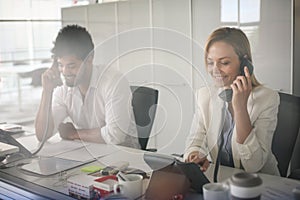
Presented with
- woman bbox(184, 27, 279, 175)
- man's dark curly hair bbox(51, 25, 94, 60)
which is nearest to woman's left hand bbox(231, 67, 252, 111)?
woman bbox(184, 27, 279, 175)

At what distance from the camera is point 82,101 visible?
1737mm

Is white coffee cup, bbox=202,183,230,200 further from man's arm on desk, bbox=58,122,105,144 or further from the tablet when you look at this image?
man's arm on desk, bbox=58,122,105,144

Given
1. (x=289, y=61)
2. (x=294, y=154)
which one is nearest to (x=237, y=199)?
(x=294, y=154)

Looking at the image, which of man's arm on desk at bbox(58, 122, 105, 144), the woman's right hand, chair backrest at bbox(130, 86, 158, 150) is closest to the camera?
the woman's right hand

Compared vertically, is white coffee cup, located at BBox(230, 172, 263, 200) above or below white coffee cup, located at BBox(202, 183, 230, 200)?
above

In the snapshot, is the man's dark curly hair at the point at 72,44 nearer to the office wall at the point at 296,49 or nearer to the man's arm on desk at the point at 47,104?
the man's arm on desk at the point at 47,104

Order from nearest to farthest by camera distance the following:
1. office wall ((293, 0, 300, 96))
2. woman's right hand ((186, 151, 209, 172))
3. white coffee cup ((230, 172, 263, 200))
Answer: white coffee cup ((230, 172, 263, 200)) < woman's right hand ((186, 151, 209, 172)) < office wall ((293, 0, 300, 96))

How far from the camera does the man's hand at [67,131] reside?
1.71 meters

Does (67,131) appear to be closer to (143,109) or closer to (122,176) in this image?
(143,109)

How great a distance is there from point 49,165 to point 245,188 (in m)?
0.82

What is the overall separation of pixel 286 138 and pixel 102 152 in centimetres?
72

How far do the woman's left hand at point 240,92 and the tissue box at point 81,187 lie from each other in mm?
540

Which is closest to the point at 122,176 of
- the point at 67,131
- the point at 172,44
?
the point at 67,131

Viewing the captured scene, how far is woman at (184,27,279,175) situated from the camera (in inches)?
49.5
